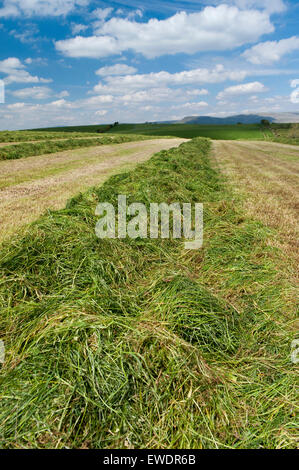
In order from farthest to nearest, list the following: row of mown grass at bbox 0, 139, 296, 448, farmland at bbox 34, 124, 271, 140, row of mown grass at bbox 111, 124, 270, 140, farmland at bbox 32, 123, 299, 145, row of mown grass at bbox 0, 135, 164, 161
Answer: farmland at bbox 34, 124, 271, 140 → row of mown grass at bbox 111, 124, 270, 140 → farmland at bbox 32, 123, 299, 145 → row of mown grass at bbox 0, 135, 164, 161 → row of mown grass at bbox 0, 139, 296, 448

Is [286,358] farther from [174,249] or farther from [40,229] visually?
[40,229]

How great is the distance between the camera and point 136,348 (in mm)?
2258

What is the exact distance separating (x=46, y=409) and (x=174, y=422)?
2.91ft

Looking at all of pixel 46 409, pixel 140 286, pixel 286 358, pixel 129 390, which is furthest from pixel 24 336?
pixel 286 358

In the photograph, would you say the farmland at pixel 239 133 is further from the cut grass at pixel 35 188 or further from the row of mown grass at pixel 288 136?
the cut grass at pixel 35 188

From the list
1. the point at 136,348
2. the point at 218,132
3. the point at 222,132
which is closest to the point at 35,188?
the point at 136,348

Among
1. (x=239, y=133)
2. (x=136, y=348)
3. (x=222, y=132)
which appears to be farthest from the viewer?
(x=222, y=132)

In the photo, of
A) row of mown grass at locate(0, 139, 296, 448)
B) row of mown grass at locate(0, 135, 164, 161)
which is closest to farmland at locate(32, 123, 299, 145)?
row of mown grass at locate(0, 135, 164, 161)

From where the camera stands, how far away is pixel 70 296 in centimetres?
281

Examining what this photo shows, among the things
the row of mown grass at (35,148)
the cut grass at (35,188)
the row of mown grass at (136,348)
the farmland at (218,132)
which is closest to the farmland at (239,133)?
the farmland at (218,132)

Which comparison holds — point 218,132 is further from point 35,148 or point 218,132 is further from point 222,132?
point 35,148

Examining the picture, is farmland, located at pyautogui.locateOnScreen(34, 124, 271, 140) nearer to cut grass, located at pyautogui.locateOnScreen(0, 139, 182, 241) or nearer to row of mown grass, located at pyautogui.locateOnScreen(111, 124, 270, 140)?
row of mown grass, located at pyautogui.locateOnScreen(111, 124, 270, 140)

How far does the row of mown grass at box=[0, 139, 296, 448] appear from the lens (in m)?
1.85

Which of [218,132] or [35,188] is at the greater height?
[218,132]
